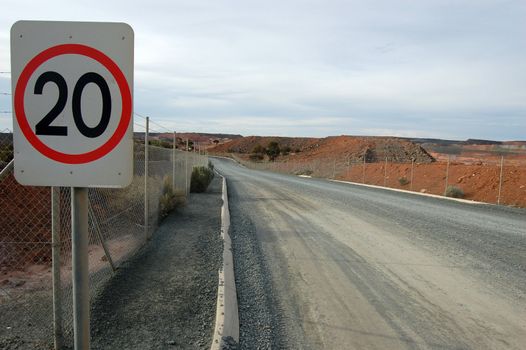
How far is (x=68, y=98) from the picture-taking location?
7.51 feet

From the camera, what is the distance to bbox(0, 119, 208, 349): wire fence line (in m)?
4.36

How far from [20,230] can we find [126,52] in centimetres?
726

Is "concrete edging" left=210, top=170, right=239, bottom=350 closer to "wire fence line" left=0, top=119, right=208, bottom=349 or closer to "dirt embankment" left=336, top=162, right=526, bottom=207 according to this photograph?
"wire fence line" left=0, top=119, right=208, bottom=349

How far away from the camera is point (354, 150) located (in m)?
111

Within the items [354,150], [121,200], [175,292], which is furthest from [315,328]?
[354,150]

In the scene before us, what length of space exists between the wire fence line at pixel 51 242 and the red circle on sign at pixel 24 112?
192 cm

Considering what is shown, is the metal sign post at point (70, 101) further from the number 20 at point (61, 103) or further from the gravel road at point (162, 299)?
the gravel road at point (162, 299)

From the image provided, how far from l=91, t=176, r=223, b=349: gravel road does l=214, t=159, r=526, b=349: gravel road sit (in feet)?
1.41

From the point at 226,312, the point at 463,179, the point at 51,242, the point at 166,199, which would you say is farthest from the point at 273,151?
the point at 51,242

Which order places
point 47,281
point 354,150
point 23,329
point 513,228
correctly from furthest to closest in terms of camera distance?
point 354,150, point 513,228, point 47,281, point 23,329

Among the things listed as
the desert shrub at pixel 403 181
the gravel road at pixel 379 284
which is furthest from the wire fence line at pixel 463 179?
the gravel road at pixel 379 284

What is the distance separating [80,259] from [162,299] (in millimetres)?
3325

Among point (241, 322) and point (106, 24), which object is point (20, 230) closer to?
point (241, 322)

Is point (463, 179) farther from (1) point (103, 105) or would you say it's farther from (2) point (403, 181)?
(1) point (103, 105)
